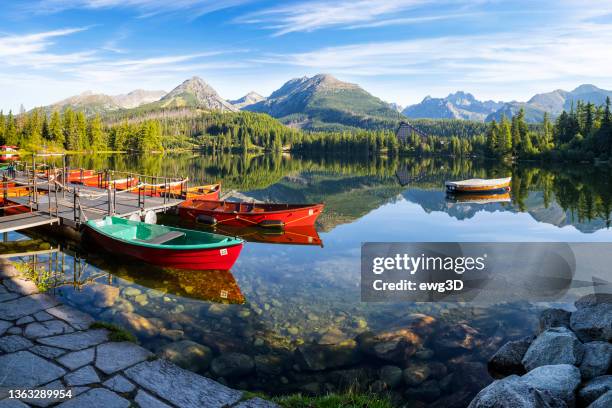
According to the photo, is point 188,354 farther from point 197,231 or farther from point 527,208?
point 527,208

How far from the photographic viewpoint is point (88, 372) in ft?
25.6

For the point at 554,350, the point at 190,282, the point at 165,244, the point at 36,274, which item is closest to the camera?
the point at 554,350

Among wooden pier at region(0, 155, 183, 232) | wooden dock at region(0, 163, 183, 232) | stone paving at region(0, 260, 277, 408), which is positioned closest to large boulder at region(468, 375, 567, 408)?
stone paving at region(0, 260, 277, 408)

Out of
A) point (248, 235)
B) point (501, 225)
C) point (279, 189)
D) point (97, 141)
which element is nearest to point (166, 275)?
point (248, 235)

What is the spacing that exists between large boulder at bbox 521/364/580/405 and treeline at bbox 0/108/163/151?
128m

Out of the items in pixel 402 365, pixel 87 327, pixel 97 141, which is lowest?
pixel 402 365

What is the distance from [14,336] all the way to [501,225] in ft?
110

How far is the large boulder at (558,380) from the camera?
7.95 meters

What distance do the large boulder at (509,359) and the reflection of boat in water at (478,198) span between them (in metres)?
38.9

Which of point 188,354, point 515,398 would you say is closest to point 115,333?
point 188,354

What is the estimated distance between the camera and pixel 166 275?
715 inches

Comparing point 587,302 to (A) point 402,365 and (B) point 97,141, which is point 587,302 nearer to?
(A) point 402,365

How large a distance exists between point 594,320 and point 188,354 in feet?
34.8

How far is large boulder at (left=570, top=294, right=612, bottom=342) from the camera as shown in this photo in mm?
10438
